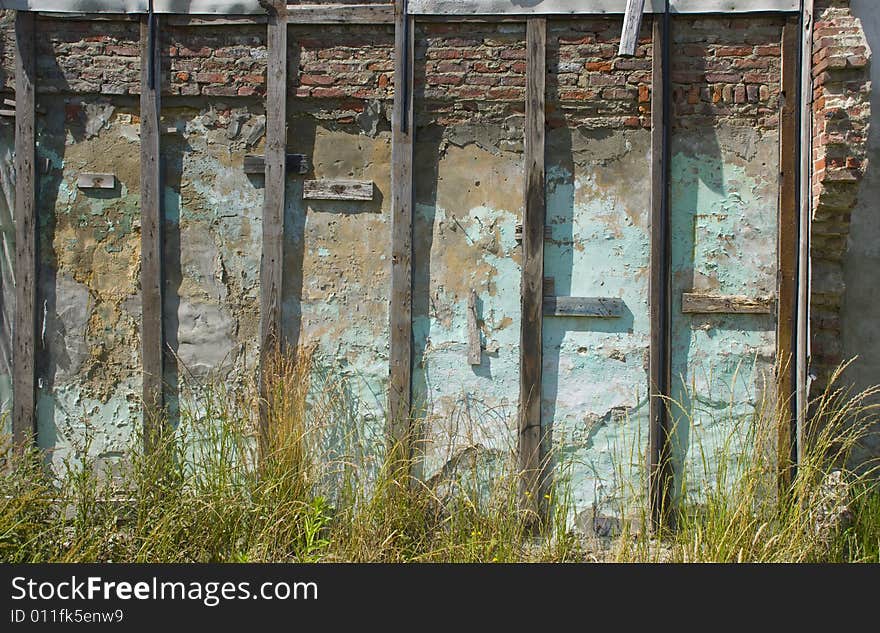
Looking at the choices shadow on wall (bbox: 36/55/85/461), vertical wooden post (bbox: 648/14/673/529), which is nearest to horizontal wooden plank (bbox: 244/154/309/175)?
shadow on wall (bbox: 36/55/85/461)

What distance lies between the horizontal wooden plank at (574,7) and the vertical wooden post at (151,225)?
5.44 feet

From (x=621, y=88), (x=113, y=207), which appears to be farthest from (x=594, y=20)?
(x=113, y=207)

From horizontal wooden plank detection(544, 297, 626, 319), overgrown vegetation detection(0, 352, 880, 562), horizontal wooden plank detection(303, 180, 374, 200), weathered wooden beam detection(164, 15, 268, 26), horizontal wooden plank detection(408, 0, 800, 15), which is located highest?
horizontal wooden plank detection(408, 0, 800, 15)

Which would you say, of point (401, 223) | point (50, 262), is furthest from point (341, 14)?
point (50, 262)

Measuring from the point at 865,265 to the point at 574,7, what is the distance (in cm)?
240

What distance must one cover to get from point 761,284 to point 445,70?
2329 mm

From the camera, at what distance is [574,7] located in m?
4.60

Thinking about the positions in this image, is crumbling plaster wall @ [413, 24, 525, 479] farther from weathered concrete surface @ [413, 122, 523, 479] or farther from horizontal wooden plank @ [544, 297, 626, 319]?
horizontal wooden plank @ [544, 297, 626, 319]

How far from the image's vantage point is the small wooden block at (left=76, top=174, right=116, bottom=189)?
4.78 metres

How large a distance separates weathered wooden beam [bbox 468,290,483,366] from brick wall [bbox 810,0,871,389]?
1.99 m

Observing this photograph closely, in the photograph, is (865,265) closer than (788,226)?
No

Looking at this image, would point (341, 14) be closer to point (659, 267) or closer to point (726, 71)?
point (726, 71)

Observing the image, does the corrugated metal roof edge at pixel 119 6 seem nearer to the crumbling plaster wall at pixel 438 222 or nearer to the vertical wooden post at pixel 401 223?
the crumbling plaster wall at pixel 438 222

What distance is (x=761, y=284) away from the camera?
4.61 m
